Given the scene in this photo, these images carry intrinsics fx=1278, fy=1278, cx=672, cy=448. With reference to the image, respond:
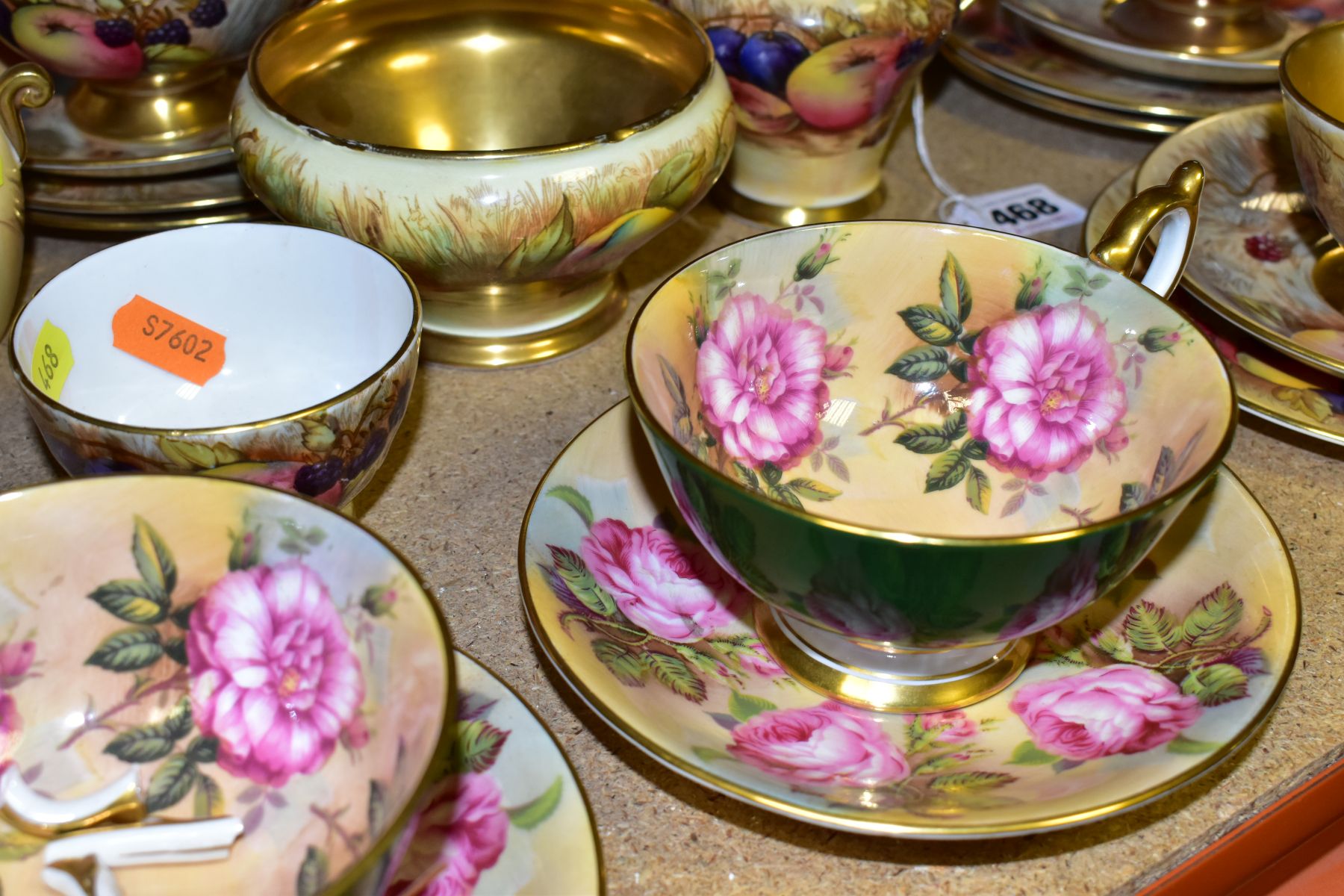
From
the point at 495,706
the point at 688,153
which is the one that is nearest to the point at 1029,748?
the point at 495,706

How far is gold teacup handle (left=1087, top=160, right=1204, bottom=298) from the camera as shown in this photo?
610 mm

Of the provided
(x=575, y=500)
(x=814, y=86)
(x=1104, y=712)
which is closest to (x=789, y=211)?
(x=814, y=86)

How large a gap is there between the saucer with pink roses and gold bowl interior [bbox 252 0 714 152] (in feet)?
1.01

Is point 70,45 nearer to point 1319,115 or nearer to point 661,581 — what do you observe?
Answer: point 661,581

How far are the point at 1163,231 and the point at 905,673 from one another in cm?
26

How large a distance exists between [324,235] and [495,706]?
0.32m

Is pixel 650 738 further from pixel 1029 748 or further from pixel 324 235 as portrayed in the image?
pixel 324 235

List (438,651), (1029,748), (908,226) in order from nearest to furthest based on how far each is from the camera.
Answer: (438,651), (1029,748), (908,226)

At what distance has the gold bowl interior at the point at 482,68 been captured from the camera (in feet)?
2.68

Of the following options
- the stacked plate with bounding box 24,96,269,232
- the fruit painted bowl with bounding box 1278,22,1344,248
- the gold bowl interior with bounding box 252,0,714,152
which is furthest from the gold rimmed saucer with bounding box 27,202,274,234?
the fruit painted bowl with bounding box 1278,22,1344,248

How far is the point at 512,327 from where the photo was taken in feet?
2.72

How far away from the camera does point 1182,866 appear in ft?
1.79

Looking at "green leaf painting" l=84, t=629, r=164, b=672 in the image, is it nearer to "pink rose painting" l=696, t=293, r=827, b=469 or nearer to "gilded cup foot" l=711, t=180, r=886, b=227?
"pink rose painting" l=696, t=293, r=827, b=469

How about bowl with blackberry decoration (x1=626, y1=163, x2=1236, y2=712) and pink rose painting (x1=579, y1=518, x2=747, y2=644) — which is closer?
bowl with blackberry decoration (x1=626, y1=163, x2=1236, y2=712)
